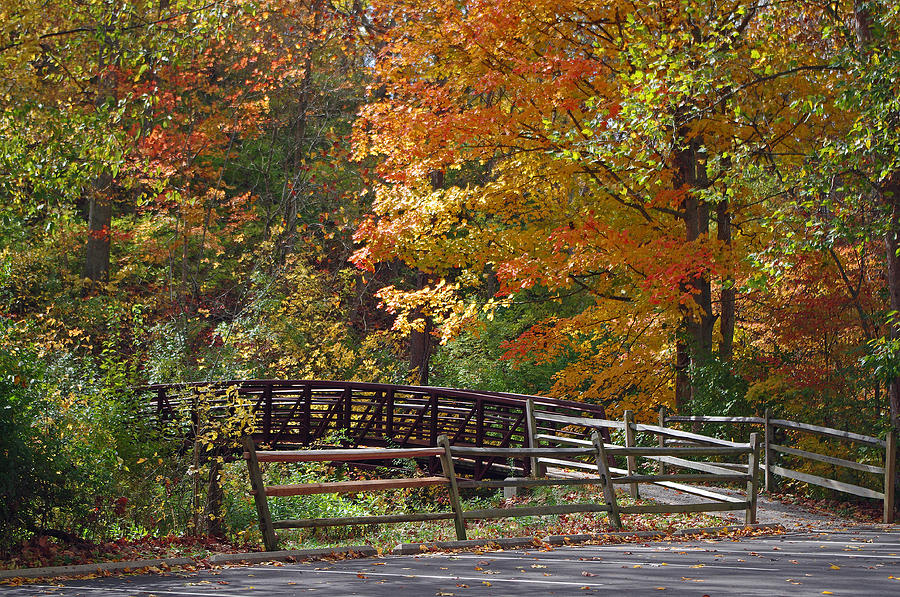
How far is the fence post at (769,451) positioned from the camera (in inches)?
567

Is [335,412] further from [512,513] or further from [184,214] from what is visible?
[512,513]

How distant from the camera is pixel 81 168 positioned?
37.9 feet

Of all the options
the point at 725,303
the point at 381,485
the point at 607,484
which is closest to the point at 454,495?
the point at 381,485

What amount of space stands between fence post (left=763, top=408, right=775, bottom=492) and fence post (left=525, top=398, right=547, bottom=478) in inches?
142

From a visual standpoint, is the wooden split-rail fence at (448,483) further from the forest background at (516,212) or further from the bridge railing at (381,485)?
the forest background at (516,212)

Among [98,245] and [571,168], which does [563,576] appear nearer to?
[571,168]

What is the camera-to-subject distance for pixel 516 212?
17469mm

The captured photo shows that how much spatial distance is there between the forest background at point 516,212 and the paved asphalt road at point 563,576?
2395mm

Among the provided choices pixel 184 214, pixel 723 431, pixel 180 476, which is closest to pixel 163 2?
pixel 184 214

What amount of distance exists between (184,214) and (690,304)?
449 inches

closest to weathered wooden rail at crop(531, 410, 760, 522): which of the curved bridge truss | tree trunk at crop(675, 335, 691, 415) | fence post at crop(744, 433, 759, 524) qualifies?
Answer: fence post at crop(744, 433, 759, 524)

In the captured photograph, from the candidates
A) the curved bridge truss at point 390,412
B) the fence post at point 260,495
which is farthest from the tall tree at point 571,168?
the fence post at point 260,495

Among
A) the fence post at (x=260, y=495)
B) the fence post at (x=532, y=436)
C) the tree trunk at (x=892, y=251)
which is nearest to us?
the fence post at (x=260, y=495)

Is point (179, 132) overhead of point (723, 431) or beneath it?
overhead
